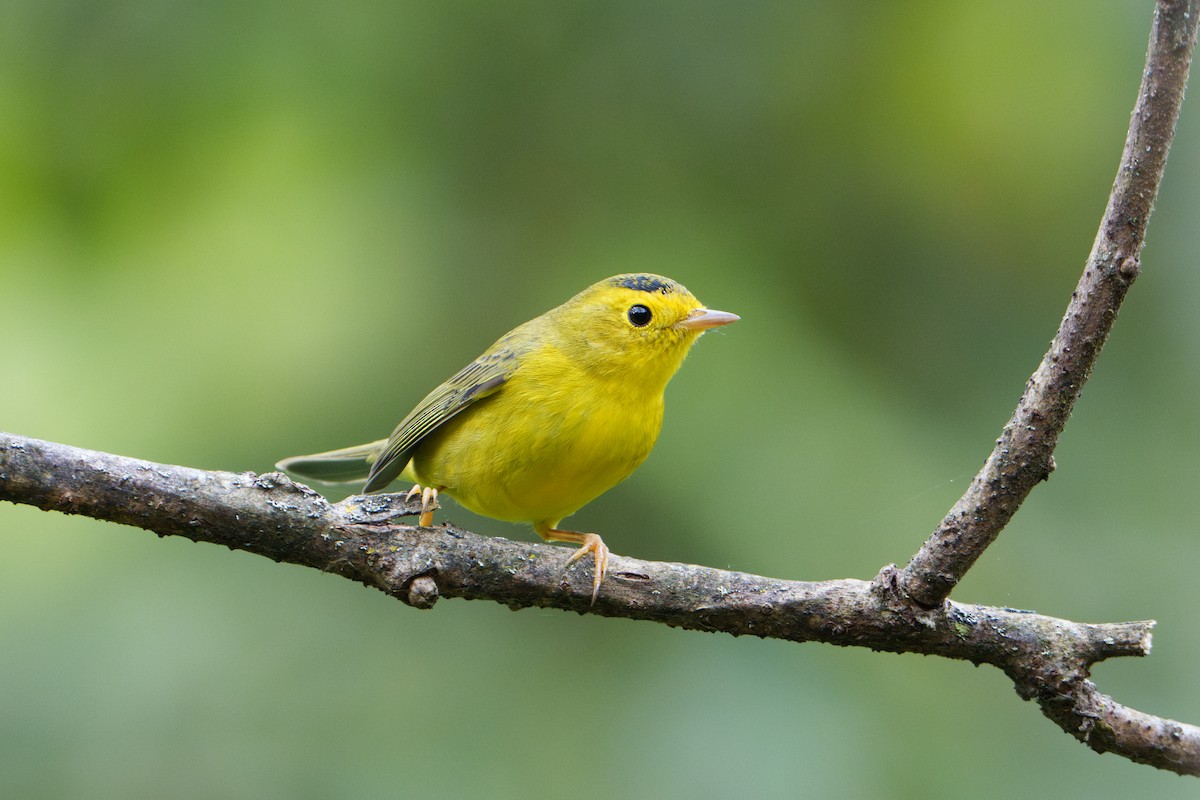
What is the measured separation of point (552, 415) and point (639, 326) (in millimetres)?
555

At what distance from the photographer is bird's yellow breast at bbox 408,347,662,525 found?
3.42 meters

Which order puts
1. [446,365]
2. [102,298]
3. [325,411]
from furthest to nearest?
[446,365] < [325,411] < [102,298]

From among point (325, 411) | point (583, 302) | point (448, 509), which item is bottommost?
point (448, 509)

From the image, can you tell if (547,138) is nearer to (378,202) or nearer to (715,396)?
(378,202)

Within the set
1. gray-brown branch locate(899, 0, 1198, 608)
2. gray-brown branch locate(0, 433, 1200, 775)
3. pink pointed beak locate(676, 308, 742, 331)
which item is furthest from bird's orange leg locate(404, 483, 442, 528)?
gray-brown branch locate(899, 0, 1198, 608)

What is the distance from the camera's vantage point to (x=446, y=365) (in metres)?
4.20

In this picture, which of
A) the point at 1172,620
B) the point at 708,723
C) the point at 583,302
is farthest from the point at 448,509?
the point at 1172,620

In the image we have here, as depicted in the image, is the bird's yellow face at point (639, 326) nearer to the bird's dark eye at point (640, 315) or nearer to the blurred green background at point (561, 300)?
the bird's dark eye at point (640, 315)

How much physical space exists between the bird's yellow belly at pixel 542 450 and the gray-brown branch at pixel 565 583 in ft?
1.90

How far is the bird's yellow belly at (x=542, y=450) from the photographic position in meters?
3.41

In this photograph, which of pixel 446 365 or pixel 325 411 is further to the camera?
pixel 446 365

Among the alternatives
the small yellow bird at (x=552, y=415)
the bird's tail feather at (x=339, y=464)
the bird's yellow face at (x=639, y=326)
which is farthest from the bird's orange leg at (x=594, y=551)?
the bird's tail feather at (x=339, y=464)

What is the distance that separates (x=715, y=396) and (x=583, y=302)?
0.59 m

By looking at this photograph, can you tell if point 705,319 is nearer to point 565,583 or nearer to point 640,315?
point 640,315
